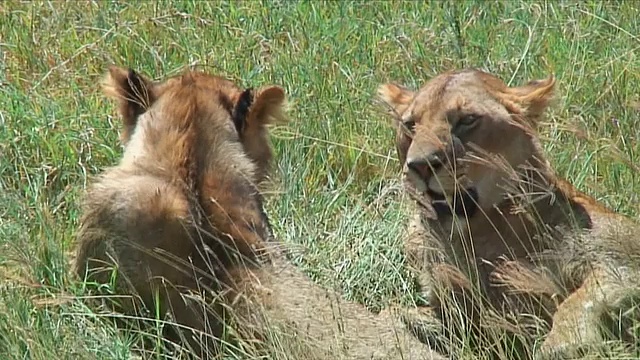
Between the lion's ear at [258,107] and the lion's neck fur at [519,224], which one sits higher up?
the lion's ear at [258,107]

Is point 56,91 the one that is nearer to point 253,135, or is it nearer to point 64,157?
point 64,157

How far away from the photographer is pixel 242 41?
24.8ft

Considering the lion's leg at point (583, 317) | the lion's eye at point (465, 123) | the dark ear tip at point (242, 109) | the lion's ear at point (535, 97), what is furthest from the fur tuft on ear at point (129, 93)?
the lion's leg at point (583, 317)

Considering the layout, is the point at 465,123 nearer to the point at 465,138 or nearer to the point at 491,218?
the point at 465,138

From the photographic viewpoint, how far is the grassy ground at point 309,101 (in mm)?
5496

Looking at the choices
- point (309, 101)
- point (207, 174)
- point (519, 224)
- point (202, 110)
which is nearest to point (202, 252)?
point (207, 174)

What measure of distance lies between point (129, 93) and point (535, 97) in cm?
156

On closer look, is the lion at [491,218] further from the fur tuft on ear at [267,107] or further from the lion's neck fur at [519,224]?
the fur tuft on ear at [267,107]

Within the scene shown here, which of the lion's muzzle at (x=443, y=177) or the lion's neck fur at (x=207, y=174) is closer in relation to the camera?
the lion's neck fur at (x=207, y=174)

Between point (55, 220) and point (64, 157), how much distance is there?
0.65m

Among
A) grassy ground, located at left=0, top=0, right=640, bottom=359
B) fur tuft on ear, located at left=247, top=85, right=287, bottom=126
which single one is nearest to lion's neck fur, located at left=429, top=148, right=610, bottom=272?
grassy ground, located at left=0, top=0, right=640, bottom=359

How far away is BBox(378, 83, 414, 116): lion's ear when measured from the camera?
5648mm

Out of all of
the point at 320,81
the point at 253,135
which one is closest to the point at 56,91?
the point at 320,81

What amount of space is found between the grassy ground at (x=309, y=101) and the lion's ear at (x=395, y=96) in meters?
0.59
